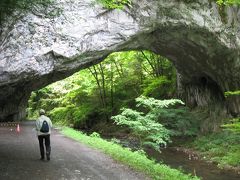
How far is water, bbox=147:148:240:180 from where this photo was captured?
13.8 metres

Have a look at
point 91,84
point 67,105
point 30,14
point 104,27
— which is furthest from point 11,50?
point 67,105

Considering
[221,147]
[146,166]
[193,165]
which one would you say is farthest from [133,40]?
[146,166]

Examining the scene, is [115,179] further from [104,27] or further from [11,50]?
[104,27]

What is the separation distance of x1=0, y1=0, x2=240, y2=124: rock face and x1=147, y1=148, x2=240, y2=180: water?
5.49 m

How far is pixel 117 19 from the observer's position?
1539cm

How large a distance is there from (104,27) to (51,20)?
2620 millimetres

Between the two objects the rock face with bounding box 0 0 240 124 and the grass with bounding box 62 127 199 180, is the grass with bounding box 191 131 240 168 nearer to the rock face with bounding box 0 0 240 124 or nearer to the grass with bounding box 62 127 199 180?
the rock face with bounding box 0 0 240 124

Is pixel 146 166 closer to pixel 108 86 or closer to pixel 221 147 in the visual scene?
pixel 221 147

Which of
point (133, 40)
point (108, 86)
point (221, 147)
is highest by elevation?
point (133, 40)

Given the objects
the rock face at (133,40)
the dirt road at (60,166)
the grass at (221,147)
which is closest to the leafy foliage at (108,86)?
the rock face at (133,40)

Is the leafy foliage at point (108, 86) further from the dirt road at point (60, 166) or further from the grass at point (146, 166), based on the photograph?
the dirt road at point (60, 166)

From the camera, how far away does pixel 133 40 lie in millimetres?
16859

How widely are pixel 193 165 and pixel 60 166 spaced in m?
7.87

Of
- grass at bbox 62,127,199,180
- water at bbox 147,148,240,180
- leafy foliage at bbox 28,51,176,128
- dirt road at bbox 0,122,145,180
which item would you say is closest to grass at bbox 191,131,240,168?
water at bbox 147,148,240,180
